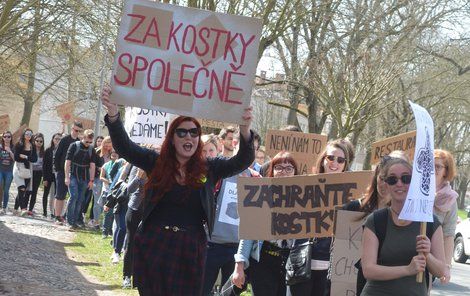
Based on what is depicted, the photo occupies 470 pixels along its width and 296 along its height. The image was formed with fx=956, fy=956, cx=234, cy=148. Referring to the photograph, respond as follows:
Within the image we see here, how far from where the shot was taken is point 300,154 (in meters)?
10.4

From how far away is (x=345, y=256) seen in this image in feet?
19.4

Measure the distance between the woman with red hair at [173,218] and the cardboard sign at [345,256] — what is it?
35.3 inches

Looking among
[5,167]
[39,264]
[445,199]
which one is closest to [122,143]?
[445,199]

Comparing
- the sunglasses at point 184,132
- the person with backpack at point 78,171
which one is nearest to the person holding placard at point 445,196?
the sunglasses at point 184,132

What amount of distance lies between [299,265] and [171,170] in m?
1.57

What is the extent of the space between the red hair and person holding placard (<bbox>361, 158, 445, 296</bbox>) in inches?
39.0

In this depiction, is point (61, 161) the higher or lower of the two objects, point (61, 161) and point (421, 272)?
the higher

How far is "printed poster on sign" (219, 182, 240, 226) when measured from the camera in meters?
7.17

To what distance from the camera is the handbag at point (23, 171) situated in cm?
1830

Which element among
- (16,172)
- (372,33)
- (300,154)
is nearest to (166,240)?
(300,154)

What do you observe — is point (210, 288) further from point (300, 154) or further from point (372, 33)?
point (372, 33)

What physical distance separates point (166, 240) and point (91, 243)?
938cm

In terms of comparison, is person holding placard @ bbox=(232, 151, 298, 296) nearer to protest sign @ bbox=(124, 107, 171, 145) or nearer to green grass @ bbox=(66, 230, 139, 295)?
green grass @ bbox=(66, 230, 139, 295)

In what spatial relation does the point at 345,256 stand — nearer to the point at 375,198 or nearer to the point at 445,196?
the point at 375,198
